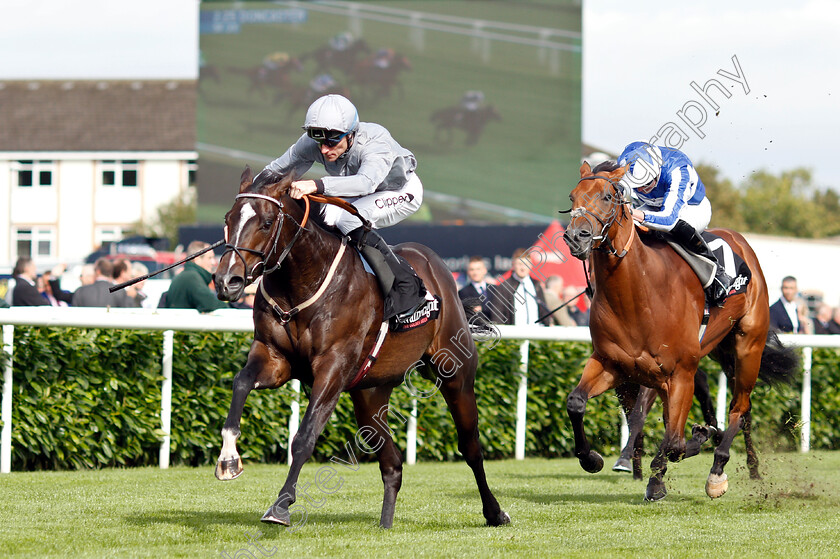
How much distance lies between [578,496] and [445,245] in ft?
45.6

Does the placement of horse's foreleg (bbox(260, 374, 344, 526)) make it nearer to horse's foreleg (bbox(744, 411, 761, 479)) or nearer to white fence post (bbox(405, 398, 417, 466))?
horse's foreleg (bbox(744, 411, 761, 479))

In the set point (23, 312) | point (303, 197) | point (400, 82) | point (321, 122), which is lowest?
point (23, 312)

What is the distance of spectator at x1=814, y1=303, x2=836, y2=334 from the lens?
11.9 meters

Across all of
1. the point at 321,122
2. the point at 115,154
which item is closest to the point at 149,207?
the point at 115,154

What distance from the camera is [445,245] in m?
20.4

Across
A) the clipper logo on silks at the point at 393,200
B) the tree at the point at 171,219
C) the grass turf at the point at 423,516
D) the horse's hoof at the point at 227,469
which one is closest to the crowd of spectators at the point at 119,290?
the grass turf at the point at 423,516

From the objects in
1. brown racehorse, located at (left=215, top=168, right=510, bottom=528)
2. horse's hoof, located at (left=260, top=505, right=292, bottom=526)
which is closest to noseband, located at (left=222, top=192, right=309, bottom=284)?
brown racehorse, located at (left=215, top=168, right=510, bottom=528)

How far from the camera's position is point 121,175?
134ft

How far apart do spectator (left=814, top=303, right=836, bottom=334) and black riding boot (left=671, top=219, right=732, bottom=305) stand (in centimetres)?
604

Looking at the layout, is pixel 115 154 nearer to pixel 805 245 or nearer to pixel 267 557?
pixel 805 245

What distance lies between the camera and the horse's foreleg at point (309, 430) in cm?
433

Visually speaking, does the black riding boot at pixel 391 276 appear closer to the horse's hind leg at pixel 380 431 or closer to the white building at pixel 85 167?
the horse's hind leg at pixel 380 431

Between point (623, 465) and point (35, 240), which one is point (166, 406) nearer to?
point (623, 465)

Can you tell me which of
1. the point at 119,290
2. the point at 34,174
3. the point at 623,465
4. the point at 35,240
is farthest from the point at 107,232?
the point at 623,465
